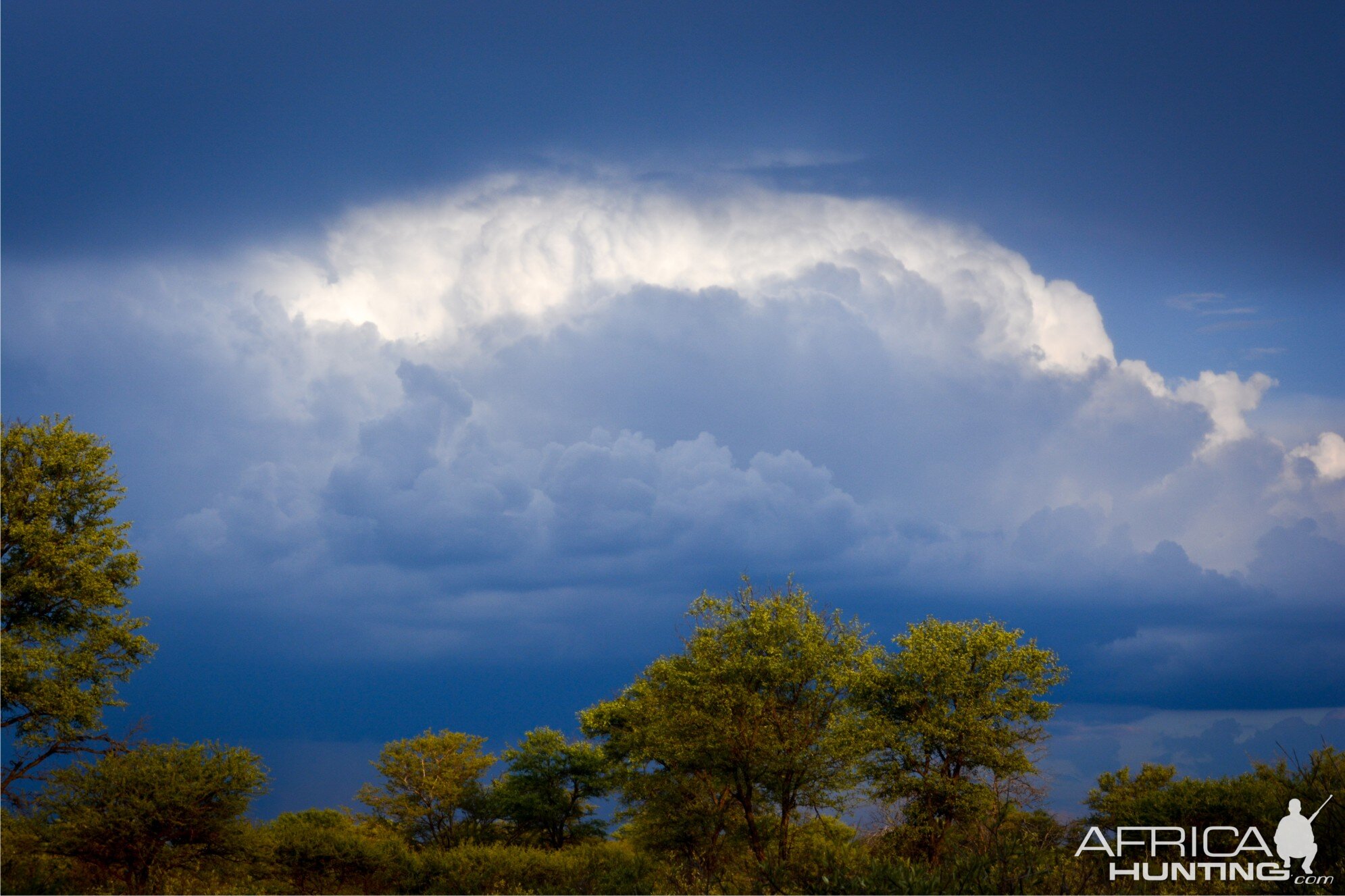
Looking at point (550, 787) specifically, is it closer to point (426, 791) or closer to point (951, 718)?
point (426, 791)

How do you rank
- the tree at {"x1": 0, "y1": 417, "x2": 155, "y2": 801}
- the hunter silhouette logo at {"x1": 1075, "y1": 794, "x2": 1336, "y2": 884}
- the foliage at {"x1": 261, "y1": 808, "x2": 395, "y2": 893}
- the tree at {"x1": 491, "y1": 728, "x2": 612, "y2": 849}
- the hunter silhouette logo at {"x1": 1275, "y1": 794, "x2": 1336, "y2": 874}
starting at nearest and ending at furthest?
the hunter silhouette logo at {"x1": 1075, "y1": 794, "x2": 1336, "y2": 884} → the hunter silhouette logo at {"x1": 1275, "y1": 794, "x2": 1336, "y2": 874} → the tree at {"x1": 0, "y1": 417, "x2": 155, "y2": 801} → the foliage at {"x1": 261, "y1": 808, "x2": 395, "y2": 893} → the tree at {"x1": 491, "y1": 728, "x2": 612, "y2": 849}

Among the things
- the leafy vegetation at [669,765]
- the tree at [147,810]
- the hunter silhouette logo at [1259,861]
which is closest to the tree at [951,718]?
the leafy vegetation at [669,765]

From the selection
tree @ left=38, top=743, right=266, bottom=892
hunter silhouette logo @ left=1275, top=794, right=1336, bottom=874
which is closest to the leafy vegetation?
tree @ left=38, top=743, right=266, bottom=892

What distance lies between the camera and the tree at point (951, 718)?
42.8m

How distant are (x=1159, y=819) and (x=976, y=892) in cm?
3887

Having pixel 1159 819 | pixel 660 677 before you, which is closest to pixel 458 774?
pixel 660 677

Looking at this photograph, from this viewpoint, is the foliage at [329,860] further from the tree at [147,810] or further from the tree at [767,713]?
the tree at [767,713]

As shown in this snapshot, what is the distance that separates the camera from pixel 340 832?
55.8 meters

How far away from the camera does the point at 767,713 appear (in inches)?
1528

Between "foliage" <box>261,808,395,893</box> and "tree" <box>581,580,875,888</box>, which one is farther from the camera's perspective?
"foliage" <box>261,808,395,893</box>

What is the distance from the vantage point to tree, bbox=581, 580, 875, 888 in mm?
38125

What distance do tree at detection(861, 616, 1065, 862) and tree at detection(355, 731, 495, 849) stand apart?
39502 millimetres

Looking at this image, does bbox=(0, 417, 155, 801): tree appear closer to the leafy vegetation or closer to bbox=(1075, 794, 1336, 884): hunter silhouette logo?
the leafy vegetation

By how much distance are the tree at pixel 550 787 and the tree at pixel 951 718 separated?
3058cm
